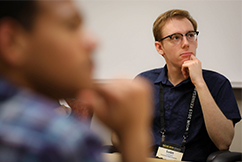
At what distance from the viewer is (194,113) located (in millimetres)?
1519

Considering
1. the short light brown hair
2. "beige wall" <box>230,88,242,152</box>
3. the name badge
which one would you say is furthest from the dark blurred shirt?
"beige wall" <box>230,88,242,152</box>

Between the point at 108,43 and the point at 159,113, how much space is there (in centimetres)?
120

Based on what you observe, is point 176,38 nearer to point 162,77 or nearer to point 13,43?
point 162,77

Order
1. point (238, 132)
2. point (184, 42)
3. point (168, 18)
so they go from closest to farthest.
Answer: point (184, 42) → point (168, 18) → point (238, 132)

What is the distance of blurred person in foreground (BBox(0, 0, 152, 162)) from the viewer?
8.7 inches

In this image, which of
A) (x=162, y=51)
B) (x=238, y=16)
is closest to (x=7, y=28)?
(x=162, y=51)

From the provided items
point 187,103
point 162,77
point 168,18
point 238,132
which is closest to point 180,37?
point 168,18

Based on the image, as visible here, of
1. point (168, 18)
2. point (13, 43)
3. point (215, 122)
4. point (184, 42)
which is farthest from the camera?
point (168, 18)

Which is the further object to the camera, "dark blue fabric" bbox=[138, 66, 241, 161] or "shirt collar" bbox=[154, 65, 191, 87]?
"shirt collar" bbox=[154, 65, 191, 87]

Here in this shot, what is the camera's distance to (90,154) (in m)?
0.25

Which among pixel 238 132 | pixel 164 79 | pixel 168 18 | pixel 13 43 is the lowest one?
Result: pixel 238 132

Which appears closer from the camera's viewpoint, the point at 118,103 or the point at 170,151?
the point at 118,103

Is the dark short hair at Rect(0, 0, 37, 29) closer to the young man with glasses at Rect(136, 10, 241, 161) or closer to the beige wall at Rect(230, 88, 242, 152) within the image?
the young man with glasses at Rect(136, 10, 241, 161)

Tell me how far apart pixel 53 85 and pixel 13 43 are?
59 mm
